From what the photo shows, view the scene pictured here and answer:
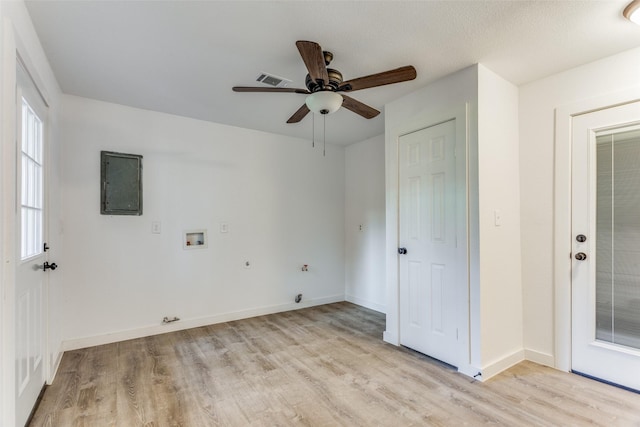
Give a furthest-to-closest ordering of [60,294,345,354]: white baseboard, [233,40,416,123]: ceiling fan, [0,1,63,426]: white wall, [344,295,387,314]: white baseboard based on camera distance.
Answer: [344,295,387,314]: white baseboard → [60,294,345,354]: white baseboard → [233,40,416,123]: ceiling fan → [0,1,63,426]: white wall

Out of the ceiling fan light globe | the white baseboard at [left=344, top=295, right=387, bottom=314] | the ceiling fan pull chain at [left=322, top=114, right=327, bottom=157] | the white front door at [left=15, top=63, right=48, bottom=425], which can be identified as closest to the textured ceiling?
the ceiling fan light globe

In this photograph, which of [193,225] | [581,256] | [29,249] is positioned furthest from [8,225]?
[581,256]

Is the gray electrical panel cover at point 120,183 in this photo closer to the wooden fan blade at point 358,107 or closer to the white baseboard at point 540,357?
the wooden fan blade at point 358,107

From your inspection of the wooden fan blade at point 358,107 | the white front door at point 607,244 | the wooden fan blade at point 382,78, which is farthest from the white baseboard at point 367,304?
the wooden fan blade at point 382,78

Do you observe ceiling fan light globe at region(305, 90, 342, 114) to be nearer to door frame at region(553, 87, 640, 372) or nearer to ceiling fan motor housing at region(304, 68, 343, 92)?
ceiling fan motor housing at region(304, 68, 343, 92)

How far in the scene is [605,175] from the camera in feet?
7.65

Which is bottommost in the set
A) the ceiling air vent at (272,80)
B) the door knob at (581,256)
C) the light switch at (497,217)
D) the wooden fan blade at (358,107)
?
the door knob at (581,256)

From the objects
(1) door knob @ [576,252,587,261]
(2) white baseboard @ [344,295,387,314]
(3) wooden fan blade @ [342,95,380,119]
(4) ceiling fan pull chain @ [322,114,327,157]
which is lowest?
(2) white baseboard @ [344,295,387,314]

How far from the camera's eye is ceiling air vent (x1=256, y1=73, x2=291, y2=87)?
254cm

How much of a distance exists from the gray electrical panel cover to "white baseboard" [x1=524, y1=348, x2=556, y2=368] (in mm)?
3936

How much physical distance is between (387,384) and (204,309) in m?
2.31

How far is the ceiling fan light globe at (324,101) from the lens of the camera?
2.10m

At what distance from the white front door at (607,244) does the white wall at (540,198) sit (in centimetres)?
15

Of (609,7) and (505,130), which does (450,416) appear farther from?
(609,7)
